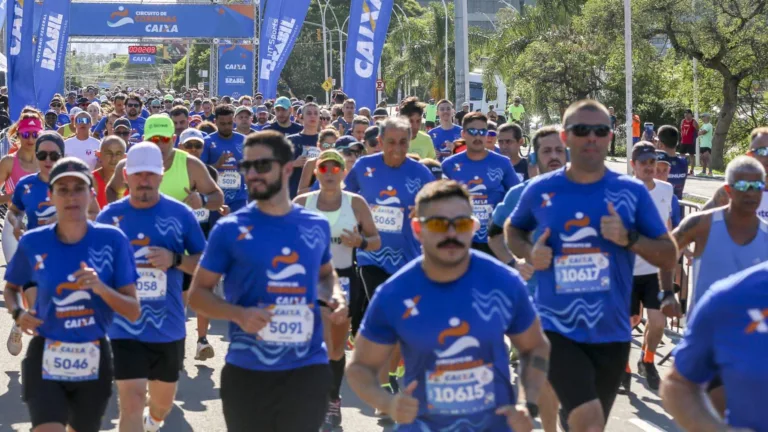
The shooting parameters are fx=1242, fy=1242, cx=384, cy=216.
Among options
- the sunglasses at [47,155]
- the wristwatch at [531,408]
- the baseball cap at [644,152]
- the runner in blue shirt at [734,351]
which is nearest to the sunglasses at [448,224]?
the wristwatch at [531,408]

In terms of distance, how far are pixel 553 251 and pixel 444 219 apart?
5.82 feet

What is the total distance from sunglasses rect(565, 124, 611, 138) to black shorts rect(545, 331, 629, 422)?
96 centimetres

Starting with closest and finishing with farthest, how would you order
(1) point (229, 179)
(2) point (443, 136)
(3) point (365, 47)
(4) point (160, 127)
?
(4) point (160, 127) → (1) point (229, 179) → (2) point (443, 136) → (3) point (365, 47)

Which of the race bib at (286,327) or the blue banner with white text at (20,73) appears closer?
the race bib at (286,327)

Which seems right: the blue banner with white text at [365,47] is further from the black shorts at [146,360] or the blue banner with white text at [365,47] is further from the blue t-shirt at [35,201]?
the black shorts at [146,360]

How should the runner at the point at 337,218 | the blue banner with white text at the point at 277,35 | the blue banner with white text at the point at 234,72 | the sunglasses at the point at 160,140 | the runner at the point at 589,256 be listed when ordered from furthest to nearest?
1. the blue banner with white text at the point at 234,72
2. the blue banner with white text at the point at 277,35
3. the sunglasses at the point at 160,140
4. the runner at the point at 337,218
5. the runner at the point at 589,256

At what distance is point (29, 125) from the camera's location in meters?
10.7

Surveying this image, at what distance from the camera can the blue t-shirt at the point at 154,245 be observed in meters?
6.65

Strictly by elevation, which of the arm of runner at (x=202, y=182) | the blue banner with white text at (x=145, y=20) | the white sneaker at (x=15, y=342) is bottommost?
the white sneaker at (x=15, y=342)

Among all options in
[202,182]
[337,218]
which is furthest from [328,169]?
[202,182]

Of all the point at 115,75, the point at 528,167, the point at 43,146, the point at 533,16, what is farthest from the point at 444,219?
the point at 115,75

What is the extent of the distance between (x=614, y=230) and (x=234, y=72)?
168 ft

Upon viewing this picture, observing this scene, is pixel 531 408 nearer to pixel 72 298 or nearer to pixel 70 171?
pixel 72 298

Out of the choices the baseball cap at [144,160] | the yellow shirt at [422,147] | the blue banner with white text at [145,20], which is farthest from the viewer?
the blue banner with white text at [145,20]
